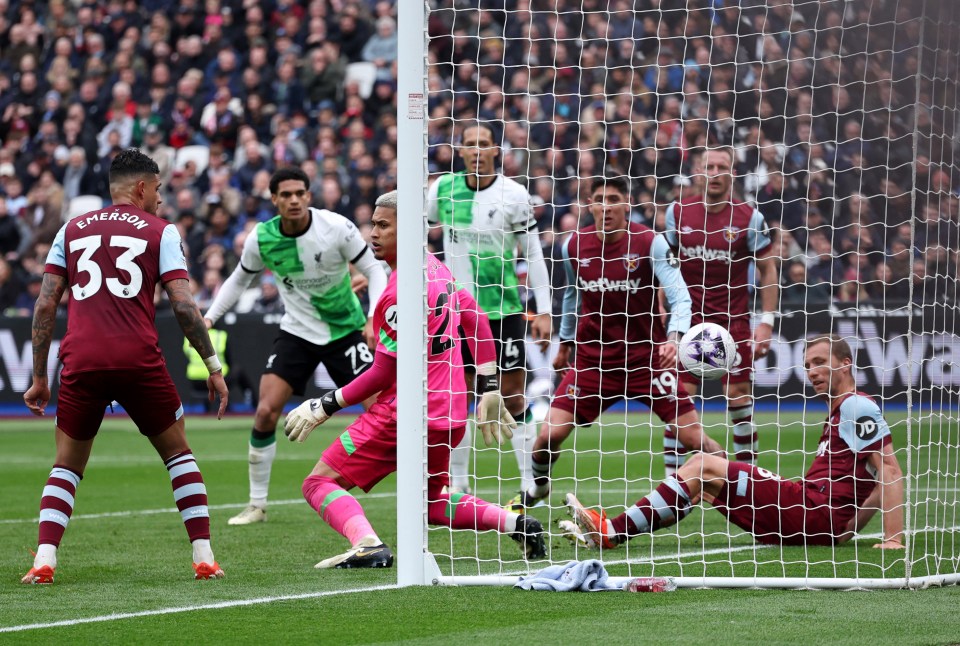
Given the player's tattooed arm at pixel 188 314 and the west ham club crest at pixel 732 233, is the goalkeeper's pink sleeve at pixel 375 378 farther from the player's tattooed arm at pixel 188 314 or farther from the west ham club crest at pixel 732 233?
the west ham club crest at pixel 732 233

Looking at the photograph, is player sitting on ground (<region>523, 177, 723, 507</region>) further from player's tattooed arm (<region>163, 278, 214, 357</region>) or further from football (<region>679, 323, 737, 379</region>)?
player's tattooed arm (<region>163, 278, 214, 357</region>)

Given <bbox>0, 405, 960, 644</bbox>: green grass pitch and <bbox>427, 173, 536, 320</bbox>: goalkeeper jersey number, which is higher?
<bbox>427, 173, 536, 320</bbox>: goalkeeper jersey number

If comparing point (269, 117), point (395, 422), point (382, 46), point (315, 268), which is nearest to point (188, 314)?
point (395, 422)

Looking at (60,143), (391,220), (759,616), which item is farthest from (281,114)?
(759,616)

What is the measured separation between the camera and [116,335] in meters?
6.35

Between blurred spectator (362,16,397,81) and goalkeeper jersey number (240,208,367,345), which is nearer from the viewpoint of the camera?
goalkeeper jersey number (240,208,367,345)

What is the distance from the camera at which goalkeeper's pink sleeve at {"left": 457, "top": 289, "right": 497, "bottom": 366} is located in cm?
698

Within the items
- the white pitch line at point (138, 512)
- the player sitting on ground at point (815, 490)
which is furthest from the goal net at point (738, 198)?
the white pitch line at point (138, 512)

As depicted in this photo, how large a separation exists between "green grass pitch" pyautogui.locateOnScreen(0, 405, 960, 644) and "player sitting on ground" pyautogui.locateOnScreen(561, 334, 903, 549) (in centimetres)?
15

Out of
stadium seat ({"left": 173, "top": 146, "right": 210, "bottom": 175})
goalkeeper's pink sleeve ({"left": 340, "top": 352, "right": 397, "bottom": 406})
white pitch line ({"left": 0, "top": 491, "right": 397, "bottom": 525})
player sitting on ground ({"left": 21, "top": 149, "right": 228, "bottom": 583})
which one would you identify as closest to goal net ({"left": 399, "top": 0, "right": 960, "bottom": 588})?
goalkeeper's pink sleeve ({"left": 340, "top": 352, "right": 397, "bottom": 406})

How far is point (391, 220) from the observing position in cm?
712

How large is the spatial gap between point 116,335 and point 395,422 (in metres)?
1.47

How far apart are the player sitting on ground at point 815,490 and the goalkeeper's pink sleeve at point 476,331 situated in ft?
2.95

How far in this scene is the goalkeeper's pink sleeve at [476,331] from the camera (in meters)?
6.98
